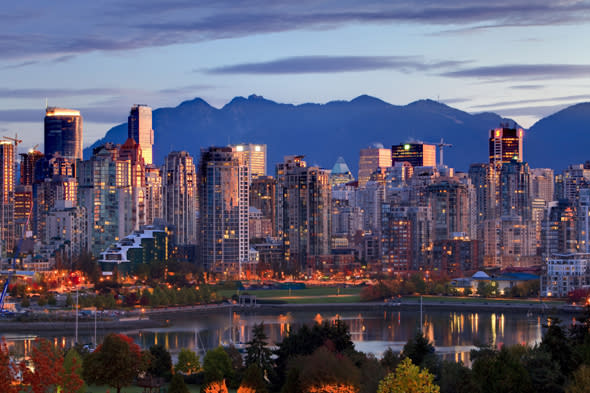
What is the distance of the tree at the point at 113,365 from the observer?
979 inches

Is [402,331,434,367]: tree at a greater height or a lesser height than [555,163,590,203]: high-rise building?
lesser

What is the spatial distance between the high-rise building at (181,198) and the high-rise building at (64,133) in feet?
141

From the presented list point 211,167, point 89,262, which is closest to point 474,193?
point 211,167

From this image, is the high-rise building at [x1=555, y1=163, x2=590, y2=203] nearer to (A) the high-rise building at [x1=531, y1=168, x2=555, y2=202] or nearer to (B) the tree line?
(A) the high-rise building at [x1=531, y1=168, x2=555, y2=202]

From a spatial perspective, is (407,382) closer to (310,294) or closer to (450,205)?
(310,294)

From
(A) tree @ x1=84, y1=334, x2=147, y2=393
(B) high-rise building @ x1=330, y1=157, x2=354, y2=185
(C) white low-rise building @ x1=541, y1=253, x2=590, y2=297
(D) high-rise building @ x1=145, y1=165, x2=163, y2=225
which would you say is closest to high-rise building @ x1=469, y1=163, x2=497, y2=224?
(D) high-rise building @ x1=145, y1=165, x2=163, y2=225

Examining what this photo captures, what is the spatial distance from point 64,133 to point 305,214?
220ft

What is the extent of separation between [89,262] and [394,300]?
63.9 ft

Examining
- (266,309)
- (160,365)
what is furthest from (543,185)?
(160,365)

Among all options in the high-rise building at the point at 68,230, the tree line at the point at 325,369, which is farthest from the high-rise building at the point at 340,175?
the tree line at the point at 325,369

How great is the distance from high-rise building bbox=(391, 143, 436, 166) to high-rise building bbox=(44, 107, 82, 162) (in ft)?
134

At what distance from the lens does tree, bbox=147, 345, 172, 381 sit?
27.8 m

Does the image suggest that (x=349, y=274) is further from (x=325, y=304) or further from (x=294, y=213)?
(x=325, y=304)

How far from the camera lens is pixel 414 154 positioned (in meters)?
153
